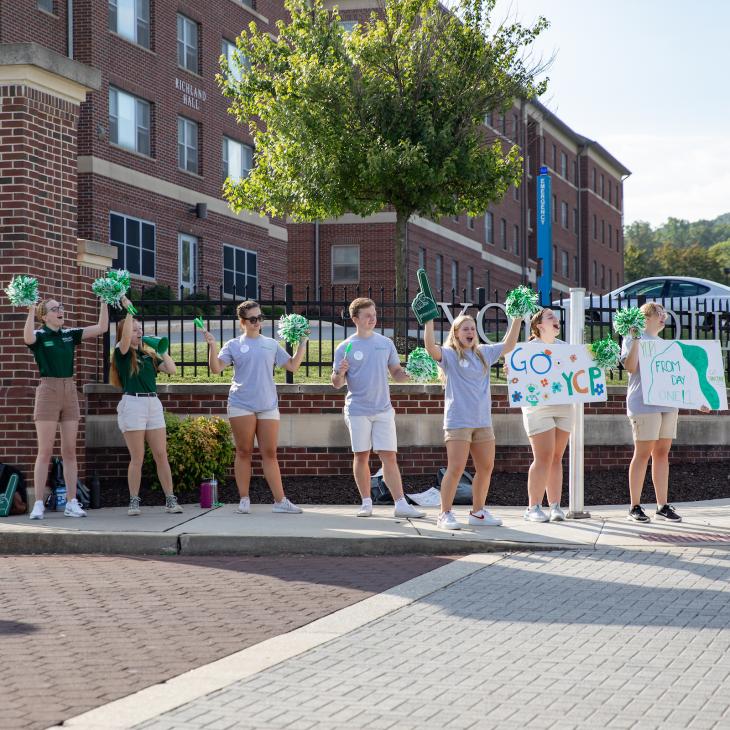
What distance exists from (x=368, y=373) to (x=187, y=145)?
2357cm

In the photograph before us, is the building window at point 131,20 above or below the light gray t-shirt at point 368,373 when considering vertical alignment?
above

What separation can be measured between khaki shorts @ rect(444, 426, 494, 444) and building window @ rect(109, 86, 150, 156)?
2102cm

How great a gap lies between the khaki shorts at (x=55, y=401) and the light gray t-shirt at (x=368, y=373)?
99.4 inches

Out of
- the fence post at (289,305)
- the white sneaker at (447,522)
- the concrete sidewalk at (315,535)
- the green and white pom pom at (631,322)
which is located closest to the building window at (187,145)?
the fence post at (289,305)

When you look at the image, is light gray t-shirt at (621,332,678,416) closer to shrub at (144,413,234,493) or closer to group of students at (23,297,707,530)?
group of students at (23,297,707,530)

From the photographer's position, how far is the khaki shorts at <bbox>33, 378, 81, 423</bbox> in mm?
10570

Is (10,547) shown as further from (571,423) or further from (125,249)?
(125,249)

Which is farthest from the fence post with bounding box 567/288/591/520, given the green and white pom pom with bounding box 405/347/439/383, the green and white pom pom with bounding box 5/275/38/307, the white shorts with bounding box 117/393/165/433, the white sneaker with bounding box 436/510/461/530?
the green and white pom pom with bounding box 5/275/38/307

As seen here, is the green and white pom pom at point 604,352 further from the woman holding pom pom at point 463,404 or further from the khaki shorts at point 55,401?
Result: the khaki shorts at point 55,401

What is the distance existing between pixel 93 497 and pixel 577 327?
202 inches

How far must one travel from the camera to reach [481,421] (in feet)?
32.2

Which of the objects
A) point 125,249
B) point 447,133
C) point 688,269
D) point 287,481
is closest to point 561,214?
point 688,269

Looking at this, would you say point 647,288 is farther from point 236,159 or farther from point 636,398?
point 636,398

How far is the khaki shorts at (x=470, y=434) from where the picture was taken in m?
9.83
